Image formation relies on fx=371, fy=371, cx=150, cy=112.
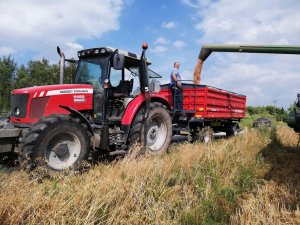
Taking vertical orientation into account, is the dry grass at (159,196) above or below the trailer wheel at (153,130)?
below

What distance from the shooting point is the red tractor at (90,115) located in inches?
239

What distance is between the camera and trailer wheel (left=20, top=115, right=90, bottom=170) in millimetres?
5773

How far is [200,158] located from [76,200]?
314 centimetres

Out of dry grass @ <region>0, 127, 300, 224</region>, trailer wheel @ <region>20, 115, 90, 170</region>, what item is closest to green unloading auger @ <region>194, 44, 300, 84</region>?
dry grass @ <region>0, 127, 300, 224</region>

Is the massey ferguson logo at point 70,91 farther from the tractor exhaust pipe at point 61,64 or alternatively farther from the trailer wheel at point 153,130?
the trailer wheel at point 153,130

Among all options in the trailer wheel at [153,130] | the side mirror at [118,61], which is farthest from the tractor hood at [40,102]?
the trailer wheel at [153,130]

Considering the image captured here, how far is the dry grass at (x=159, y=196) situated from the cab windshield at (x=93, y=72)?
2.02 metres

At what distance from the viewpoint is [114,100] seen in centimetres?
776

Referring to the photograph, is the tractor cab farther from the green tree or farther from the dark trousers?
the green tree

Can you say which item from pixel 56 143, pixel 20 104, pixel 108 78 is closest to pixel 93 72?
pixel 108 78

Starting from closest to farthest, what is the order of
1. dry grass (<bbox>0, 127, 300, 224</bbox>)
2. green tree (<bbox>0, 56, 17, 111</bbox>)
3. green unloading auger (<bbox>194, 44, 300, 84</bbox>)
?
green unloading auger (<bbox>194, 44, 300, 84</bbox>) → dry grass (<bbox>0, 127, 300, 224</bbox>) → green tree (<bbox>0, 56, 17, 111</bbox>)

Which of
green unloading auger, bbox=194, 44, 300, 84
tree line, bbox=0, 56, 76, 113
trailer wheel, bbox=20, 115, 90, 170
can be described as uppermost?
tree line, bbox=0, 56, 76, 113

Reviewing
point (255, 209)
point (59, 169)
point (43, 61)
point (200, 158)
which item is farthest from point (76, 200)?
point (43, 61)

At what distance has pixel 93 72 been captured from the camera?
305 inches
